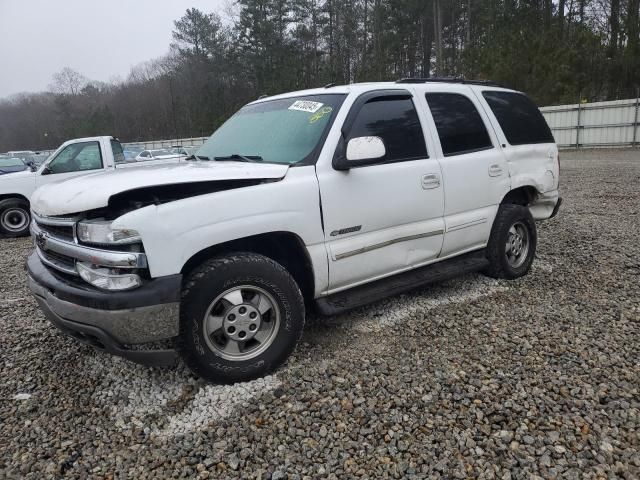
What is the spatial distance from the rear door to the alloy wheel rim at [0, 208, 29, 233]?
8.32 metres

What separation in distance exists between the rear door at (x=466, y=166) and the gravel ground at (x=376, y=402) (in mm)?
650

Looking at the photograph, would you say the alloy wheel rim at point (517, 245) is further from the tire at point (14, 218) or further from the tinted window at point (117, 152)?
the tire at point (14, 218)

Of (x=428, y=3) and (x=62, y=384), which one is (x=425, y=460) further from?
(x=428, y=3)

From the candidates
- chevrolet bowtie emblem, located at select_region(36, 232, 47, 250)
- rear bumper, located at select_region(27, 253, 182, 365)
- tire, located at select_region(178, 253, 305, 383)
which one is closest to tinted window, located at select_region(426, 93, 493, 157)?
tire, located at select_region(178, 253, 305, 383)

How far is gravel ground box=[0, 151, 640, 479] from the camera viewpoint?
2.40 meters

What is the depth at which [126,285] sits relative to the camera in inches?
104

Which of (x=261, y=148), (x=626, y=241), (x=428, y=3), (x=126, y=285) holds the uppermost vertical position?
(x=428, y=3)

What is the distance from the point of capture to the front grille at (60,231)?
2875 millimetres

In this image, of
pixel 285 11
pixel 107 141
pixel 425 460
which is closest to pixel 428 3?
pixel 285 11

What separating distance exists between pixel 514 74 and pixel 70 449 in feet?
82.8

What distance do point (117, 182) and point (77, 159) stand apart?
289 inches

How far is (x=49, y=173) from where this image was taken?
923 cm

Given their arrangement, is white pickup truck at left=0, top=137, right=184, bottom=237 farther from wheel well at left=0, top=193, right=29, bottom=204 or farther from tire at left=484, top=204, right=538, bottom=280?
tire at left=484, top=204, right=538, bottom=280

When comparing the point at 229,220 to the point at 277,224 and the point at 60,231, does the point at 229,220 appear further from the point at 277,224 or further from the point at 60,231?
the point at 60,231
